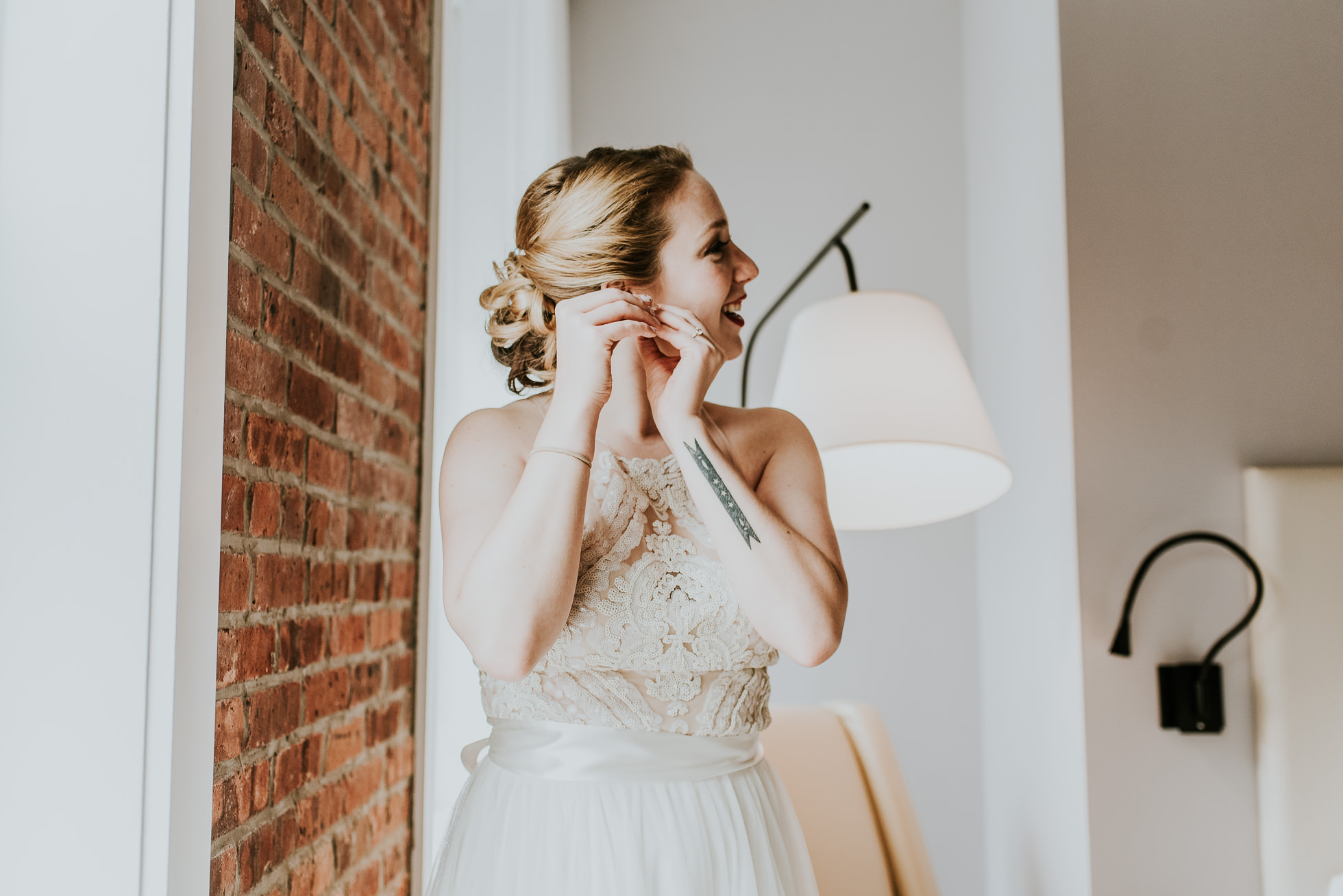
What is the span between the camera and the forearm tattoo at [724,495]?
102 cm

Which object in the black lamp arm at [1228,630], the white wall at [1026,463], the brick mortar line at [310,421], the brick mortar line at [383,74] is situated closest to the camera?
the brick mortar line at [310,421]

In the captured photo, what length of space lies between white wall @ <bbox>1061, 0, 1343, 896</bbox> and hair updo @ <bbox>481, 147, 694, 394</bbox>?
905 mm

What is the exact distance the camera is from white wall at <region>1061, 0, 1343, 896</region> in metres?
1.57

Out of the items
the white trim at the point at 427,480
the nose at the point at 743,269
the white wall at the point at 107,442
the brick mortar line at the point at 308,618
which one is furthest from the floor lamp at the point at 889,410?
the white wall at the point at 107,442

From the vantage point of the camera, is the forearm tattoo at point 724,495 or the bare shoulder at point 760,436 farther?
the bare shoulder at point 760,436

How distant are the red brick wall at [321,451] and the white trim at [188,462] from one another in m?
0.10

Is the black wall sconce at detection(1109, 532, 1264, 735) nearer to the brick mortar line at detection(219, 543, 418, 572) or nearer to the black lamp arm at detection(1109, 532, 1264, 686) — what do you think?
the black lamp arm at detection(1109, 532, 1264, 686)

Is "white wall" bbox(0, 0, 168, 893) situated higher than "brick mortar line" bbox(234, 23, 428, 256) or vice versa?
"brick mortar line" bbox(234, 23, 428, 256)

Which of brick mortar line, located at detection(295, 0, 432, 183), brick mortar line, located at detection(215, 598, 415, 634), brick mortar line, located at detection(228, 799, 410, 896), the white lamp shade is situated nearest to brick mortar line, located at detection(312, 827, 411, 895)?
brick mortar line, located at detection(228, 799, 410, 896)

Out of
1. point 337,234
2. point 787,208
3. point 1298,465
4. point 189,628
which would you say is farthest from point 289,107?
point 787,208

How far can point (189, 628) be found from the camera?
900 mm

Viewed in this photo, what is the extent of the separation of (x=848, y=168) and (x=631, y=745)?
225 cm

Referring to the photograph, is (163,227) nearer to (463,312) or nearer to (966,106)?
(463,312)

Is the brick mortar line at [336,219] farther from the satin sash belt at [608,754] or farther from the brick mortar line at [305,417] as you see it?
the satin sash belt at [608,754]
